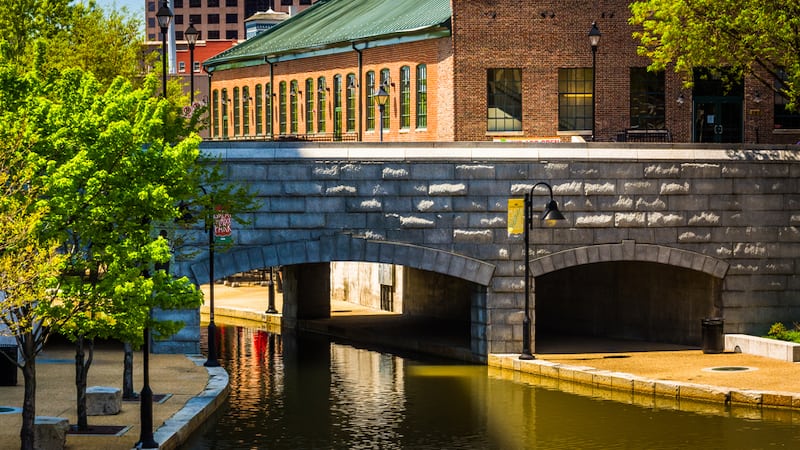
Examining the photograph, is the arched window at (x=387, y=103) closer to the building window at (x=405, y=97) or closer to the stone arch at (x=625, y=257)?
the building window at (x=405, y=97)

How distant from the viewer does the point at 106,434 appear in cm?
2805

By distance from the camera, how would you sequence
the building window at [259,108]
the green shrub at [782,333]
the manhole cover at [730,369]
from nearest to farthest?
the manhole cover at [730,369] < the green shrub at [782,333] < the building window at [259,108]

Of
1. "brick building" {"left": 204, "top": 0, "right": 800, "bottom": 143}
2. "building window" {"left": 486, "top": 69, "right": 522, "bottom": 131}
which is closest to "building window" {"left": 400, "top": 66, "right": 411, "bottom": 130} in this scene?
"brick building" {"left": 204, "top": 0, "right": 800, "bottom": 143}

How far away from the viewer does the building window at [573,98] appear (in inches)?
2238

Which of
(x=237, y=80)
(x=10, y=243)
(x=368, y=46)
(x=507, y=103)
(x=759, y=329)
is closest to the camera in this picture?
(x=10, y=243)

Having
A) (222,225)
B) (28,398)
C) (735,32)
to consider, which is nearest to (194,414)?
(28,398)

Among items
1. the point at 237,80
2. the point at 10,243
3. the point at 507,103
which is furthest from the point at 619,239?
the point at 237,80

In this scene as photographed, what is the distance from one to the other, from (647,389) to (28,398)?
655 inches

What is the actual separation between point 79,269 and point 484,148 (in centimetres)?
1739

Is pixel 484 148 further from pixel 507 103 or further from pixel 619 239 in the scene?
pixel 507 103

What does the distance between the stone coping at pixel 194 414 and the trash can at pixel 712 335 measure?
14.0 m

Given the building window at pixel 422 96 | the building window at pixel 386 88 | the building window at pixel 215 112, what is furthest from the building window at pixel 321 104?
the building window at pixel 215 112

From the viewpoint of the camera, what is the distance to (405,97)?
63156 millimetres

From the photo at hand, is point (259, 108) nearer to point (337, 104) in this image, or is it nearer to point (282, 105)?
point (282, 105)
